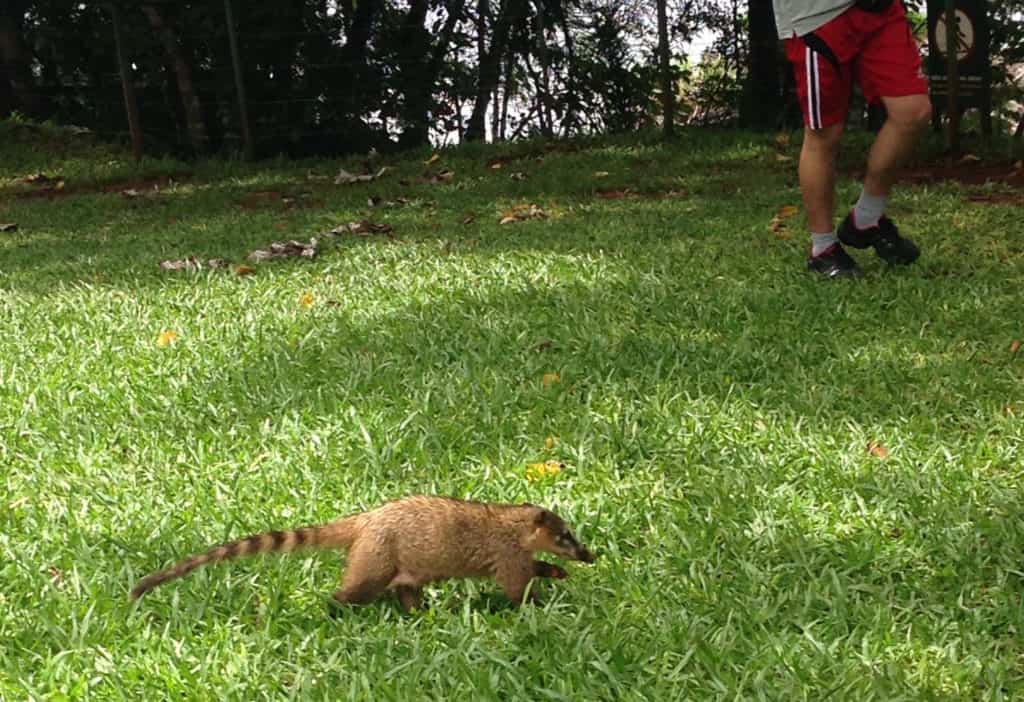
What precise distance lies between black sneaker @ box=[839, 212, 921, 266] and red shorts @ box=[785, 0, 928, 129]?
53cm

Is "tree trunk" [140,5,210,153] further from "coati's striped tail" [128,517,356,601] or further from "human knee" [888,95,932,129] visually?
"coati's striped tail" [128,517,356,601]

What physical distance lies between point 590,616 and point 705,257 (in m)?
3.39

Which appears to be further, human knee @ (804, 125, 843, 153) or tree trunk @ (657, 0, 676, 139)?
tree trunk @ (657, 0, 676, 139)

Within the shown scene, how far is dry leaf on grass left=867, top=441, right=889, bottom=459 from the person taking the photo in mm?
3059

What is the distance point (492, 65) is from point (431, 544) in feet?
33.1

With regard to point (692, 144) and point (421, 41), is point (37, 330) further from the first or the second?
point (421, 41)

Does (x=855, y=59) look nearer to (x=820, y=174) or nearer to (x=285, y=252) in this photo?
(x=820, y=174)

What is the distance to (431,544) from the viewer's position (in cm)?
234

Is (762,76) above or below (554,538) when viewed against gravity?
above

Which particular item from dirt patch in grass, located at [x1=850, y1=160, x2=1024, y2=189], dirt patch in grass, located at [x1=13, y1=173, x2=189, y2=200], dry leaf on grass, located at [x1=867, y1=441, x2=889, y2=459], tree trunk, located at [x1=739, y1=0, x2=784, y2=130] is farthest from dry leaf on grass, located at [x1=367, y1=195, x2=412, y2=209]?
dry leaf on grass, located at [x1=867, y1=441, x2=889, y2=459]

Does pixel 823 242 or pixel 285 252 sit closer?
pixel 823 242

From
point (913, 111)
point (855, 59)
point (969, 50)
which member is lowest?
point (913, 111)

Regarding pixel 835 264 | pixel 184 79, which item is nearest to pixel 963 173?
pixel 835 264

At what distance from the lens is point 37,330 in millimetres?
4785
